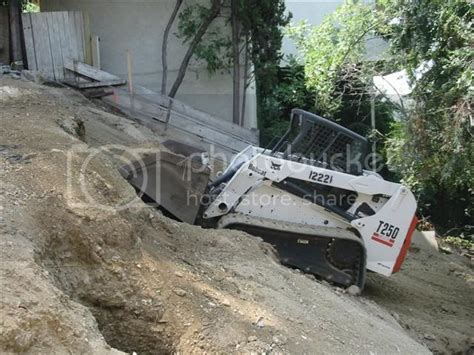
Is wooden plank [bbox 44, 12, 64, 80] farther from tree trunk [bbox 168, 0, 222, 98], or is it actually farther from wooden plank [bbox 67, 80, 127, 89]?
tree trunk [bbox 168, 0, 222, 98]

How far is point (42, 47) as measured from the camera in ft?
39.9

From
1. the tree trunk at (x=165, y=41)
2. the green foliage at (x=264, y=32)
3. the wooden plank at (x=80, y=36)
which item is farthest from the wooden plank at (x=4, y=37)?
the green foliage at (x=264, y=32)

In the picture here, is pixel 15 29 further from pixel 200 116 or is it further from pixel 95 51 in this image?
pixel 200 116

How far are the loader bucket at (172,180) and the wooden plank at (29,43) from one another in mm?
5950

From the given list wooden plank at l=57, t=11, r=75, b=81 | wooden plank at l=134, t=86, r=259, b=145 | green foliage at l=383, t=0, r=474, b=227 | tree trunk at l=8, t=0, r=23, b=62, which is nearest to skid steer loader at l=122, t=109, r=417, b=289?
green foliage at l=383, t=0, r=474, b=227

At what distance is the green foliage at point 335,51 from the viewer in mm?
14375

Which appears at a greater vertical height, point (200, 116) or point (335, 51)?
point (335, 51)

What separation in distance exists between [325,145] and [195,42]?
6.15m

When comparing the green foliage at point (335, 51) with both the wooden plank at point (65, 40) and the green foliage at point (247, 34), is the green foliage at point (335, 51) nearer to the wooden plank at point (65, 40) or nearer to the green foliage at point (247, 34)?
the green foliage at point (247, 34)

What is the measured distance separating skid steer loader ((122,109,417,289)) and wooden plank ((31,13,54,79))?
560 centimetres

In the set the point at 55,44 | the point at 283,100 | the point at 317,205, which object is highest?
the point at 55,44

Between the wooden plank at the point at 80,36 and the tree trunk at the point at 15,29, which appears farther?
the wooden plank at the point at 80,36

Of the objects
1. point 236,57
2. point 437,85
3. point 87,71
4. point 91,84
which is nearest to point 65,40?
point 87,71

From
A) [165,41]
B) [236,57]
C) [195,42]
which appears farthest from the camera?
[236,57]
